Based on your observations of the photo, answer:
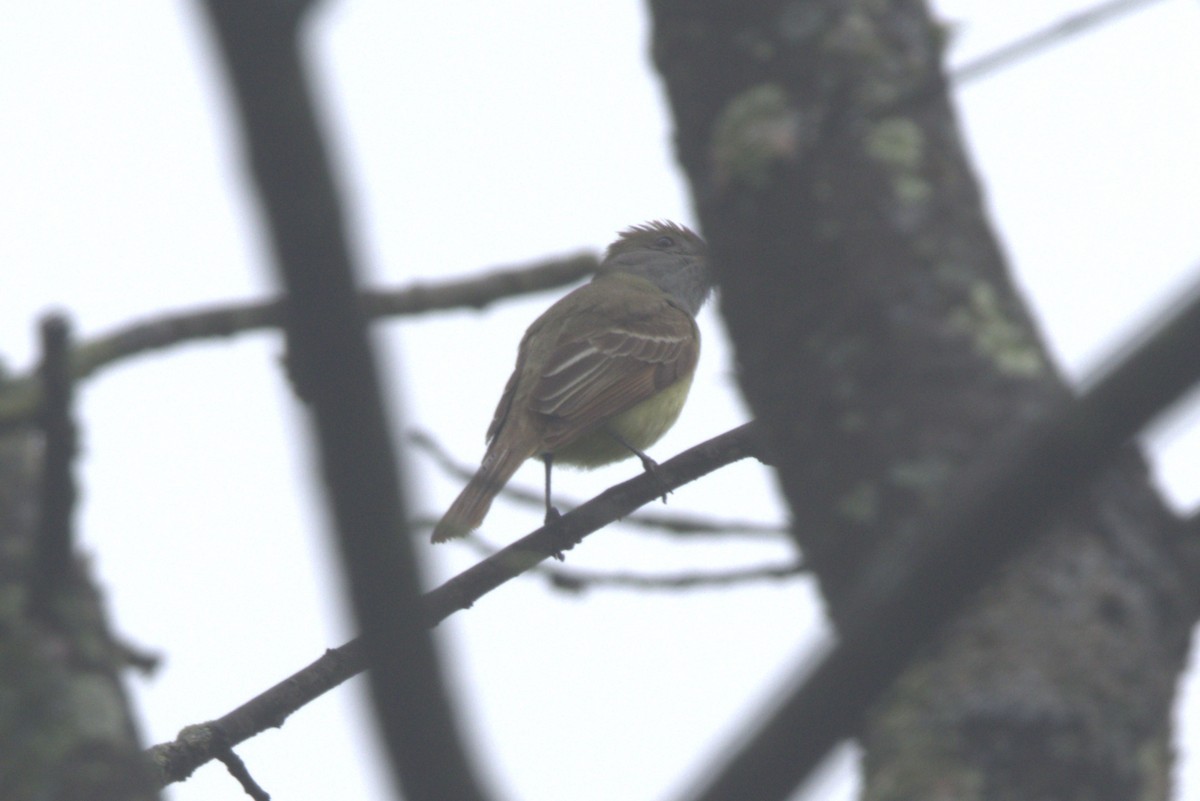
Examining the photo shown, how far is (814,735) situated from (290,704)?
10.00 feet

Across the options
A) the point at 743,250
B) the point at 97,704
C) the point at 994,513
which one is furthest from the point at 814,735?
the point at 97,704

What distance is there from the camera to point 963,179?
2336mm

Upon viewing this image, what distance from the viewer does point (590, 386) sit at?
7.69m

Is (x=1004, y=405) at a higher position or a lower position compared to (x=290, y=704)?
higher

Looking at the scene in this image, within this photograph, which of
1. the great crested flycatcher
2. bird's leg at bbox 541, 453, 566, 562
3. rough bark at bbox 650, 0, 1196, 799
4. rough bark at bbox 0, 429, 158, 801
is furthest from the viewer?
the great crested flycatcher

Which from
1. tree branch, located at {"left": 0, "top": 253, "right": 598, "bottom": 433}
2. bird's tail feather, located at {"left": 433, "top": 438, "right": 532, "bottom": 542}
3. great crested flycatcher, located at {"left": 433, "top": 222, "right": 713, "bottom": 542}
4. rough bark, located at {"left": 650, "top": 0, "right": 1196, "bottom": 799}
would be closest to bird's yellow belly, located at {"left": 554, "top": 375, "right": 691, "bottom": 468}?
great crested flycatcher, located at {"left": 433, "top": 222, "right": 713, "bottom": 542}

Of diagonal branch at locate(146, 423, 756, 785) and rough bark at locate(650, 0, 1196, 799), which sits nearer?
rough bark at locate(650, 0, 1196, 799)

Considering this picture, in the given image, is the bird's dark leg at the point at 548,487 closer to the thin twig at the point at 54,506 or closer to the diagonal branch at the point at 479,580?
the diagonal branch at the point at 479,580

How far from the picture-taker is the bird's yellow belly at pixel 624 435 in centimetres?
771

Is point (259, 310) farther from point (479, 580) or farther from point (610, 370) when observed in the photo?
point (610, 370)

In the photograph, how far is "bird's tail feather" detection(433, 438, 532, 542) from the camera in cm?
619

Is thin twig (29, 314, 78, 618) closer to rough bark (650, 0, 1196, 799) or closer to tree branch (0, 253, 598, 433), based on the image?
tree branch (0, 253, 598, 433)

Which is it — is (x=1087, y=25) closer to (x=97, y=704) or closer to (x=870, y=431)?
(x=870, y=431)

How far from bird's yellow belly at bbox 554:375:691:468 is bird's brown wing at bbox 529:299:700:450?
64 millimetres
